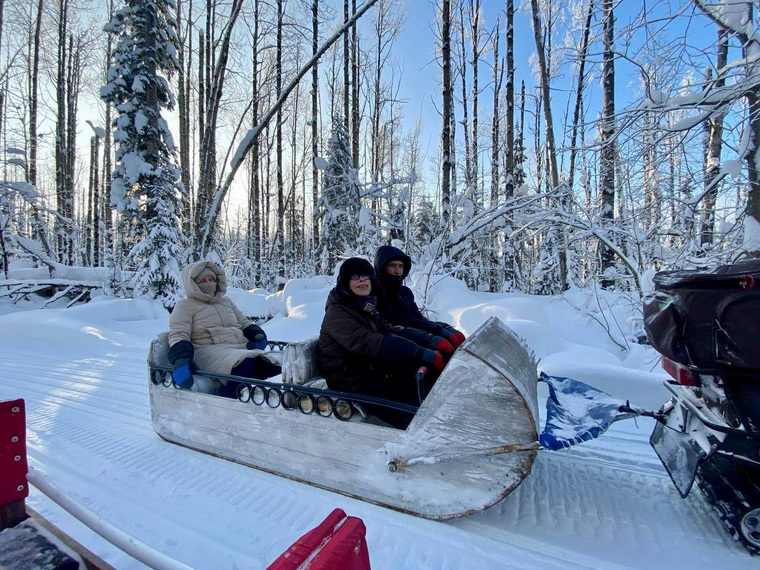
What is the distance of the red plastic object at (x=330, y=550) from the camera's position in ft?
2.79

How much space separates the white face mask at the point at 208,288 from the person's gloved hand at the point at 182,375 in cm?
76

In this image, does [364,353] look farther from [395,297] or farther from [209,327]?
[209,327]

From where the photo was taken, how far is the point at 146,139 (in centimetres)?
→ 1021

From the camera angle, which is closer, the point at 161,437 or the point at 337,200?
the point at 161,437

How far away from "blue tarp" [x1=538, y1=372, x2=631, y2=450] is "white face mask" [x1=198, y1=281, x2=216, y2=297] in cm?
274

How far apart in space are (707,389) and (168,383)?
3.29 metres

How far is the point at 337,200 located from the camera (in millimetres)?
14547

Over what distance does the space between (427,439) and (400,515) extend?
453 millimetres

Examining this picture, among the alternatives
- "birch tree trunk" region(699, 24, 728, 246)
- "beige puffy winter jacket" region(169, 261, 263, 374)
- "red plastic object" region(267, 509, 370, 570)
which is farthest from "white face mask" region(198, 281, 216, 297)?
"birch tree trunk" region(699, 24, 728, 246)

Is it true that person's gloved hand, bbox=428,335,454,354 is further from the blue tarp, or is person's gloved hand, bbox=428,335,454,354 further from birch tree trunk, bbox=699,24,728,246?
birch tree trunk, bbox=699,24,728,246

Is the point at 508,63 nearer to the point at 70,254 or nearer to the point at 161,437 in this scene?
the point at 161,437

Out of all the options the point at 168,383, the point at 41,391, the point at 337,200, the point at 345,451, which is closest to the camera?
the point at 345,451

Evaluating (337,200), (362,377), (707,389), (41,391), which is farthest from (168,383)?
(337,200)

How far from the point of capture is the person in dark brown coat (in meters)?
2.44
